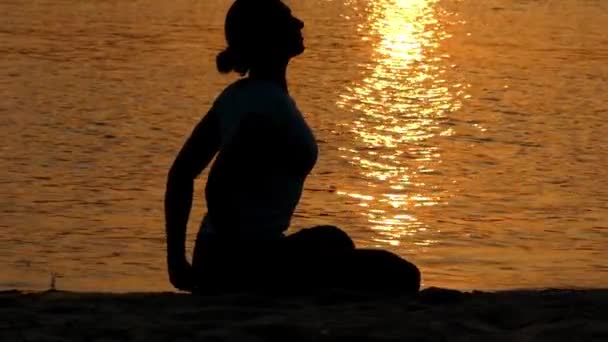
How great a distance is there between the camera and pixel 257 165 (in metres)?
5.82

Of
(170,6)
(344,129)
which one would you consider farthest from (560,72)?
(170,6)

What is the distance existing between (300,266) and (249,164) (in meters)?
0.49

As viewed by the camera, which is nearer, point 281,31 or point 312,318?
point 312,318

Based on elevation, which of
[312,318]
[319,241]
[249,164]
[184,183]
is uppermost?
[249,164]

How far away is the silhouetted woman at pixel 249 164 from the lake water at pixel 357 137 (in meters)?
3.05

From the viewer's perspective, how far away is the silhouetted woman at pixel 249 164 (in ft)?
18.9

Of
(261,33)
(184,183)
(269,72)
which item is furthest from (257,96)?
(184,183)

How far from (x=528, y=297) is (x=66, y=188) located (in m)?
6.19

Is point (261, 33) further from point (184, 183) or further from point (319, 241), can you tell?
point (319, 241)

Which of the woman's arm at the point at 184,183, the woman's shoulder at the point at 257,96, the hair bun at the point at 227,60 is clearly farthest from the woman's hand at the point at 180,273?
the hair bun at the point at 227,60

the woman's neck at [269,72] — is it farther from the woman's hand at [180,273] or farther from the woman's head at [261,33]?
the woman's hand at [180,273]

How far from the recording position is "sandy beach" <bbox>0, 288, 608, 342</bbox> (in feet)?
18.0

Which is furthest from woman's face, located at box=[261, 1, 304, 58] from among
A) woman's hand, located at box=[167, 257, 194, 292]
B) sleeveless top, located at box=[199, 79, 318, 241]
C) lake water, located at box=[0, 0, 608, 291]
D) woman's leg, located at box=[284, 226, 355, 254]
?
lake water, located at box=[0, 0, 608, 291]

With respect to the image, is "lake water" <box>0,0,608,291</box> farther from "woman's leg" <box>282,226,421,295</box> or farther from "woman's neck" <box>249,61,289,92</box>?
"woman's neck" <box>249,61,289,92</box>
